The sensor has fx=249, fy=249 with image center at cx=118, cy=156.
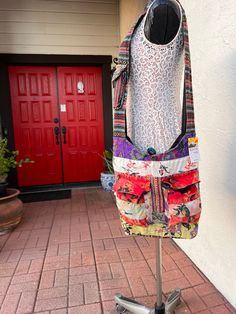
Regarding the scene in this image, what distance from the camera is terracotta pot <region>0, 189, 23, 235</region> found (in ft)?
8.05

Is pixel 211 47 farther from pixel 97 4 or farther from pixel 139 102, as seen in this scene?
pixel 97 4

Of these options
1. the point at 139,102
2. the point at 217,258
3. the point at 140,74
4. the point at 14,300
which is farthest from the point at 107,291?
the point at 140,74

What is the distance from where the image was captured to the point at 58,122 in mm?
3893

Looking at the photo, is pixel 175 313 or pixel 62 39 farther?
pixel 62 39

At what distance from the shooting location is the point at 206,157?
5.23ft

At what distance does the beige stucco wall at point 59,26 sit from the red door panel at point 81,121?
0.34 metres

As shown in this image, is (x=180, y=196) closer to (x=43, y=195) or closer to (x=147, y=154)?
(x=147, y=154)

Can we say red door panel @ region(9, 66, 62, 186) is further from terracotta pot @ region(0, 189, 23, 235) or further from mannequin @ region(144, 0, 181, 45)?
mannequin @ region(144, 0, 181, 45)

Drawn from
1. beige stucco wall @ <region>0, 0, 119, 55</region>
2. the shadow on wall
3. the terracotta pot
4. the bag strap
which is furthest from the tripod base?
beige stucco wall @ <region>0, 0, 119, 55</region>

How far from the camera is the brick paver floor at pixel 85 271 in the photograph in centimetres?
150

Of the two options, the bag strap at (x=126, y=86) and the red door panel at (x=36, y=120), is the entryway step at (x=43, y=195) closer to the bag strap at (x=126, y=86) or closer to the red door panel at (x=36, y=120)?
the red door panel at (x=36, y=120)

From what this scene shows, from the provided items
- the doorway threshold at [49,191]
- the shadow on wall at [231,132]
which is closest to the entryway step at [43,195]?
the doorway threshold at [49,191]

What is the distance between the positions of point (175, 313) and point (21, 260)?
125 cm

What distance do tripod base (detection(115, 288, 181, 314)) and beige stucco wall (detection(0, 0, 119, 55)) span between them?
3394mm
